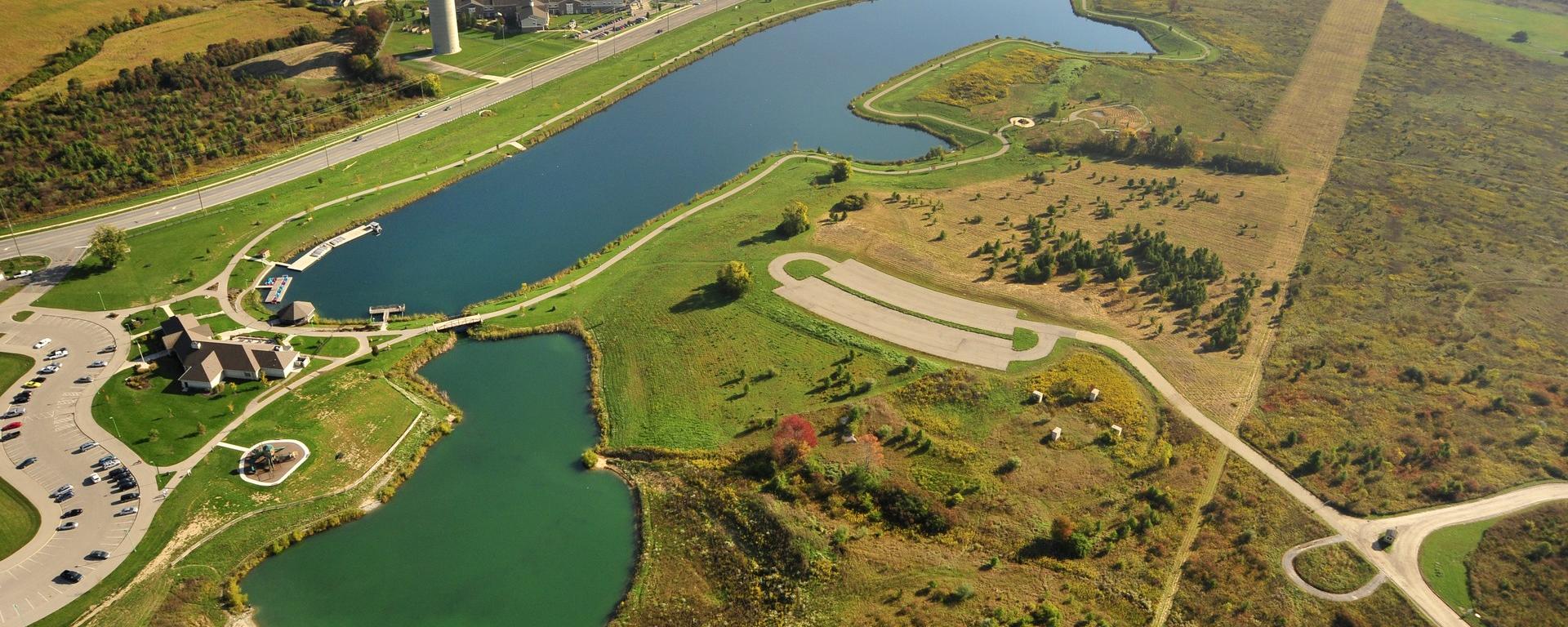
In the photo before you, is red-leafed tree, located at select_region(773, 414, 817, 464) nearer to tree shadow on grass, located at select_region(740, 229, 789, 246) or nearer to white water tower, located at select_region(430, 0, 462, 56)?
tree shadow on grass, located at select_region(740, 229, 789, 246)

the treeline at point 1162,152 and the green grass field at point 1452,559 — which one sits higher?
the treeline at point 1162,152

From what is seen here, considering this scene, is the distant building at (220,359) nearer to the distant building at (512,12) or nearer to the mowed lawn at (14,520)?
the mowed lawn at (14,520)

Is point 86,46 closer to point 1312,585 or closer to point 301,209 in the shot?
point 301,209

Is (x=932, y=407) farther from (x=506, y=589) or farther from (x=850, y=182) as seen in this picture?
(x=850, y=182)

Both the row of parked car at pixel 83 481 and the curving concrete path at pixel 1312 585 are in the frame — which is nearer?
the curving concrete path at pixel 1312 585

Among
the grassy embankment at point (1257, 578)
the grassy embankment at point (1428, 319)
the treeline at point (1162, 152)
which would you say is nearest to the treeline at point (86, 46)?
the treeline at point (1162, 152)

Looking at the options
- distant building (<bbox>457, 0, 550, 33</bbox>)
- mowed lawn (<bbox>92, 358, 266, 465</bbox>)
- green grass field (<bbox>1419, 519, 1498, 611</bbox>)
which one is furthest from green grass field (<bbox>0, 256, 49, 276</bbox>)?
green grass field (<bbox>1419, 519, 1498, 611</bbox>)
